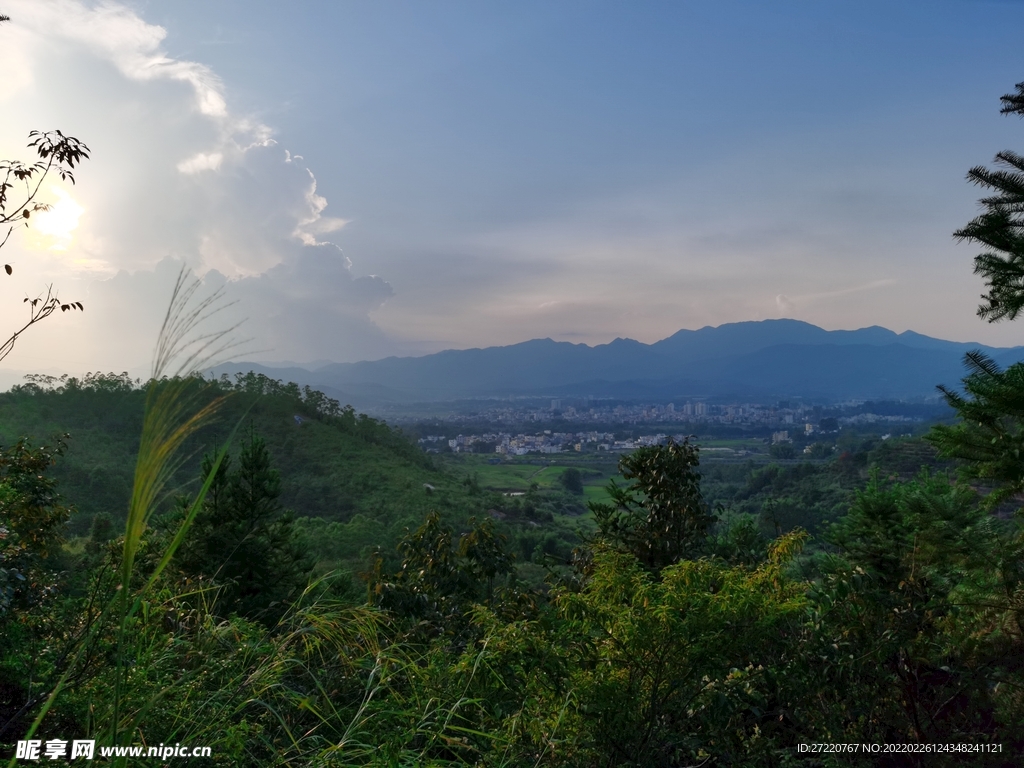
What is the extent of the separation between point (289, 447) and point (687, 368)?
140m

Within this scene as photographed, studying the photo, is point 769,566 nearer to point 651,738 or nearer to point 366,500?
point 651,738

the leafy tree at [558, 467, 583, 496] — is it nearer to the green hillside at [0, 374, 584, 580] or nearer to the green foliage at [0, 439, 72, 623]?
the green hillside at [0, 374, 584, 580]

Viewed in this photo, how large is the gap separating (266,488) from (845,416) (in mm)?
53086

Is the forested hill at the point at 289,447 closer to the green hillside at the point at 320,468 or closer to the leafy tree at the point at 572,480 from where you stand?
the green hillside at the point at 320,468

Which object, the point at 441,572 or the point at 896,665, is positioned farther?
the point at 441,572

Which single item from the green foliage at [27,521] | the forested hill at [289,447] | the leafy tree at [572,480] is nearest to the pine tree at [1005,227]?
the green foliage at [27,521]

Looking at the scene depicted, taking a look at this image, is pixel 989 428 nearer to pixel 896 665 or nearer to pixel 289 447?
pixel 896 665

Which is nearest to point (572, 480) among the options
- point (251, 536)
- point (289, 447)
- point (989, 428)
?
point (289, 447)

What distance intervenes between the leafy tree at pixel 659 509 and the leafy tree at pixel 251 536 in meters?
4.86

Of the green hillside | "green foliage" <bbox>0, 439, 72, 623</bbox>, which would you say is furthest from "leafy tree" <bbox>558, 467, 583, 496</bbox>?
"green foliage" <bbox>0, 439, 72, 623</bbox>

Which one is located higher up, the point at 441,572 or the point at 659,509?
the point at 659,509

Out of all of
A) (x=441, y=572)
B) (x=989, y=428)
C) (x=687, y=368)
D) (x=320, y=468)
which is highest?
(x=687, y=368)

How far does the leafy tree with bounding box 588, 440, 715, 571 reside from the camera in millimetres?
4203

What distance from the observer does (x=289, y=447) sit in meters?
29.0
